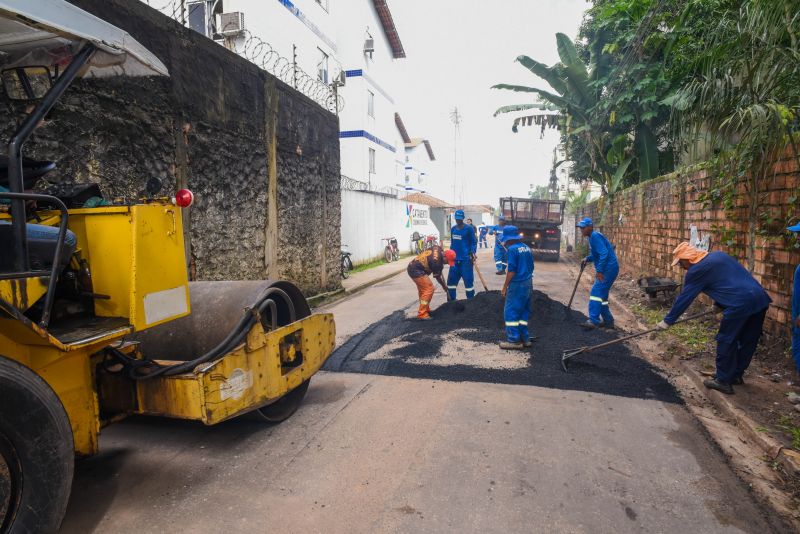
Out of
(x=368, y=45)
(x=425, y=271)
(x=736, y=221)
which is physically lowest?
(x=425, y=271)

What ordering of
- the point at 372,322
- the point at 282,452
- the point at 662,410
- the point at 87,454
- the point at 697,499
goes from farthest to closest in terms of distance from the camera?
the point at 372,322
the point at 662,410
the point at 282,452
the point at 697,499
the point at 87,454

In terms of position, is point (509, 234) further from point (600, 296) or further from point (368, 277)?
point (368, 277)

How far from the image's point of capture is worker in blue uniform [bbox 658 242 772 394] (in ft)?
13.2

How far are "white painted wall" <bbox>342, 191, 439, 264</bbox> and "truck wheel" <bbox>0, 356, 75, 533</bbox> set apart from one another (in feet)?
43.8

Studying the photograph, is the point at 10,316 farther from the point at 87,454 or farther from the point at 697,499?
the point at 697,499

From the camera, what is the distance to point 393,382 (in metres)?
4.57

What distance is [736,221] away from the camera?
5.66 metres

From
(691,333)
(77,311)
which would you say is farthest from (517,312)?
(77,311)

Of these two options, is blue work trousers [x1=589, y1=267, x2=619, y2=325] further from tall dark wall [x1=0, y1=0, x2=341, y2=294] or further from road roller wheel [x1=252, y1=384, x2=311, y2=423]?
tall dark wall [x1=0, y1=0, x2=341, y2=294]

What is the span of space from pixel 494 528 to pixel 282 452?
4.98ft

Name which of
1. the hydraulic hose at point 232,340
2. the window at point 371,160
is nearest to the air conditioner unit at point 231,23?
the hydraulic hose at point 232,340

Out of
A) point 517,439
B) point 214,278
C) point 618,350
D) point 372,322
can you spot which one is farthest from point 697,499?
point 214,278

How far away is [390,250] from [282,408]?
15448 mm

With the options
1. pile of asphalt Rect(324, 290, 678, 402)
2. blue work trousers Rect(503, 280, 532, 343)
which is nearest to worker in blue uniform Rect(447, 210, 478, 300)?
pile of asphalt Rect(324, 290, 678, 402)
